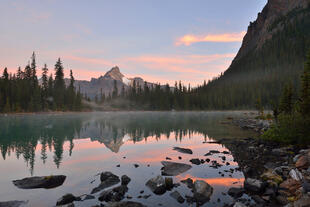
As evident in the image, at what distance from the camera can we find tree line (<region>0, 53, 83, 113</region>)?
341 ft

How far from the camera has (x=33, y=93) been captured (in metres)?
110

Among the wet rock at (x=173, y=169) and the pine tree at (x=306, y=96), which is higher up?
the pine tree at (x=306, y=96)

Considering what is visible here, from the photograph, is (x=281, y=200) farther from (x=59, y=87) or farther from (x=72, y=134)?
(x=59, y=87)

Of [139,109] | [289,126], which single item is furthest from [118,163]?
[139,109]

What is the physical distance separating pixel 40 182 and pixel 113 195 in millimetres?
5729

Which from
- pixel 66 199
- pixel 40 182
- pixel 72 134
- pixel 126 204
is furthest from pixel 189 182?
pixel 72 134

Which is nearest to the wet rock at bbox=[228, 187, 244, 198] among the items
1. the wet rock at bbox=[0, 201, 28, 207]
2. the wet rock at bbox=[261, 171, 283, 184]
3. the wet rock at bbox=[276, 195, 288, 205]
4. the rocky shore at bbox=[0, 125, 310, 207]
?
the rocky shore at bbox=[0, 125, 310, 207]

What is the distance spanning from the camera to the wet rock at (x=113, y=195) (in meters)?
11.4

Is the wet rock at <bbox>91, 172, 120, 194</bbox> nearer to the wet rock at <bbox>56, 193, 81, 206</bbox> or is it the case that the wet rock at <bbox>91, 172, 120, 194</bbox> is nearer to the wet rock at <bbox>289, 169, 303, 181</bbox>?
the wet rock at <bbox>56, 193, 81, 206</bbox>

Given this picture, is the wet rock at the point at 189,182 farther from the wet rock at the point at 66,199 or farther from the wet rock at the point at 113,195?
the wet rock at the point at 66,199

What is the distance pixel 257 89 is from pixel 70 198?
7926 inches

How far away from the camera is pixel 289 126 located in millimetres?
22281

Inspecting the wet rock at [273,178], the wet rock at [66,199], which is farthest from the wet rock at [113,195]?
the wet rock at [273,178]

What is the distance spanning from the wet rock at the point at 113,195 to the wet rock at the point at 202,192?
4289 millimetres
